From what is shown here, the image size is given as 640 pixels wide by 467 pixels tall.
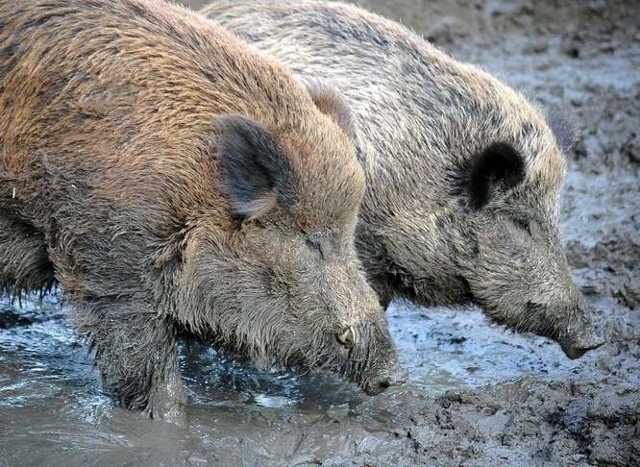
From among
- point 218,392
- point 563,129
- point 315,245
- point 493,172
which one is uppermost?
point 563,129

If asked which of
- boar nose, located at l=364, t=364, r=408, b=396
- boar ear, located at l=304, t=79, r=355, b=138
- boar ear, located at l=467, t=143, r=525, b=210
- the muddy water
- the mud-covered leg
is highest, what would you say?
boar ear, located at l=304, t=79, r=355, b=138

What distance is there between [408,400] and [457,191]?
135cm

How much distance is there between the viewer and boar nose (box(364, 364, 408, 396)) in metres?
6.79

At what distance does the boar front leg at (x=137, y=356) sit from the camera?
6.42 meters

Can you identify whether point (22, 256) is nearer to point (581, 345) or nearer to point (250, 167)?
point (250, 167)

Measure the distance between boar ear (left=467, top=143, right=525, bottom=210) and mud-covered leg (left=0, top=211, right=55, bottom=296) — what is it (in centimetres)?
263

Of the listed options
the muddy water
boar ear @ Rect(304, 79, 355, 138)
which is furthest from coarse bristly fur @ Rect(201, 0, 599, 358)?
boar ear @ Rect(304, 79, 355, 138)

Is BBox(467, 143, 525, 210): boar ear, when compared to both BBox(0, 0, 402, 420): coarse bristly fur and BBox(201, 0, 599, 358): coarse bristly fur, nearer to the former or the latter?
BBox(201, 0, 599, 358): coarse bristly fur

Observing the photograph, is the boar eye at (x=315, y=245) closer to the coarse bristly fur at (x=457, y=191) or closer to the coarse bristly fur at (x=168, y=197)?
the coarse bristly fur at (x=168, y=197)

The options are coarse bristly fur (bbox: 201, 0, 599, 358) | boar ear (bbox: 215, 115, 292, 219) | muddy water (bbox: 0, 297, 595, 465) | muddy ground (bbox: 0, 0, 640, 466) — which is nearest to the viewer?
boar ear (bbox: 215, 115, 292, 219)

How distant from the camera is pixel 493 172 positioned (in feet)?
24.7

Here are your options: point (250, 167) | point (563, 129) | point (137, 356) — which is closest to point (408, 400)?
point (137, 356)

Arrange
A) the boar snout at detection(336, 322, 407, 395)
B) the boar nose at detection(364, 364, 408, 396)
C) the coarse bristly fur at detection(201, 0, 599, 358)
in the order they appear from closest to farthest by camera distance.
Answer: the boar snout at detection(336, 322, 407, 395), the boar nose at detection(364, 364, 408, 396), the coarse bristly fur at detection(201, 0, 599, 358)

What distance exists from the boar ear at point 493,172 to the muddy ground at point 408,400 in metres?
1.16
